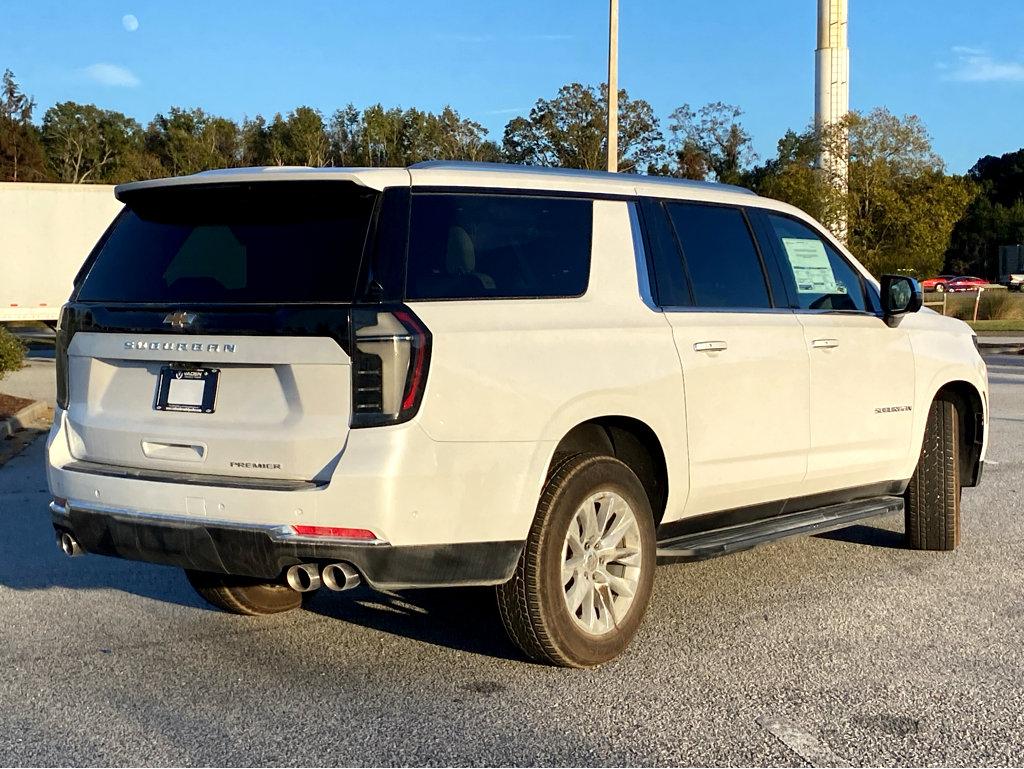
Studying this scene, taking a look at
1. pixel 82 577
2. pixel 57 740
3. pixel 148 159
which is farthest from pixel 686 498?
pixel 148 159

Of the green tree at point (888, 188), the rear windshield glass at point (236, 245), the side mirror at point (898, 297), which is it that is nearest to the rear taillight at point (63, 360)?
the rear windshield glass at point (236, 245)

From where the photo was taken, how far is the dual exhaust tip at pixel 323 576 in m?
4.47

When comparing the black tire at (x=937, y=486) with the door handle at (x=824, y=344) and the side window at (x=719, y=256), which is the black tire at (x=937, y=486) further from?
the side window at (x=719, y=256)

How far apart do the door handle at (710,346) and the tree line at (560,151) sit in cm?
3524

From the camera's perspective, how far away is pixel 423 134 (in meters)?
72.6

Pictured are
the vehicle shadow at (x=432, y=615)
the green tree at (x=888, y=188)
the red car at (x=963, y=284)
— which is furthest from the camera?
the red car at (x=963, y=284)

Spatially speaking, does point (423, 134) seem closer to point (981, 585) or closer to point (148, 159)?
point (148, 159)

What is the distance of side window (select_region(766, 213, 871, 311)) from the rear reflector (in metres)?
2.87

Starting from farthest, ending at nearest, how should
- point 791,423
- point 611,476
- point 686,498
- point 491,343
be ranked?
point 791,423
point 686,498
point 611,476
point 491,343

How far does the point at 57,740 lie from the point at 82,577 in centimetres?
256

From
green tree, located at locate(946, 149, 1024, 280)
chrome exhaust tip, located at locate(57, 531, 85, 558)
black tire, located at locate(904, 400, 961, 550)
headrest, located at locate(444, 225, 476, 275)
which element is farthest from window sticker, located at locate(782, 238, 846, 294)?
green tree, located at locate(946, 149, 1024, 280)

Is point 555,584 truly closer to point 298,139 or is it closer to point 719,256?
point 719,256

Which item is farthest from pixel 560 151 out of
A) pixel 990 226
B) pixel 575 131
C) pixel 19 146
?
pixel 990 226

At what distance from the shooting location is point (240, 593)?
5.77m
